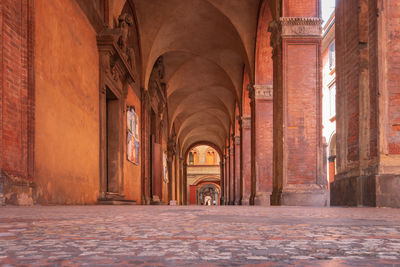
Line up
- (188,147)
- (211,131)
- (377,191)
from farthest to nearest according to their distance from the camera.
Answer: (188,147) → (211,131) → (377,191)

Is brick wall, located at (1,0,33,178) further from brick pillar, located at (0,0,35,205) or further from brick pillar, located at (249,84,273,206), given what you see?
brick pillar, located at (249,84,273,206)

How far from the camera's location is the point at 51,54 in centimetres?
666

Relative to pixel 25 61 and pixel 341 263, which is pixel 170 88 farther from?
pixel 341 263

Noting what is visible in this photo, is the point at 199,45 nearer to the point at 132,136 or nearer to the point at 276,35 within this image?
the point at 132,136

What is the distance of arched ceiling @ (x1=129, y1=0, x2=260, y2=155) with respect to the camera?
46.4 ft

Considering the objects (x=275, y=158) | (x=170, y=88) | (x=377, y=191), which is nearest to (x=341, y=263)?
(x=377, y=191)

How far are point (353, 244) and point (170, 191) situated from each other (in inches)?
1014

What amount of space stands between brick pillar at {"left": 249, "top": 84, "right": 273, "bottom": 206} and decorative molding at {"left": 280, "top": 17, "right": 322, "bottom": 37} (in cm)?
432

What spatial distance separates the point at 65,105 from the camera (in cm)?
728

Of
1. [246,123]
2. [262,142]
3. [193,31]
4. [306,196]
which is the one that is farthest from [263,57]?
[306,196]

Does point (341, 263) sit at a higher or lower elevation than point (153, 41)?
lower

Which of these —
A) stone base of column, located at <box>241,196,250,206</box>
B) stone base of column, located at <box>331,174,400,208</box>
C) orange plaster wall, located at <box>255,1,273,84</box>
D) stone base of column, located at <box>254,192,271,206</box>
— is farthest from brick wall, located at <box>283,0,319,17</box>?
stone base of column, located at <box>241,196,250,206</box>

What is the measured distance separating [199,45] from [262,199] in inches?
312

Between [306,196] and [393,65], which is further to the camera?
[306,196]
